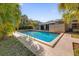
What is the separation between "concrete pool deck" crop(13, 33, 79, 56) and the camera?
2701 mm

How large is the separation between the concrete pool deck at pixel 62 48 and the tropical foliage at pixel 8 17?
0.44 metres

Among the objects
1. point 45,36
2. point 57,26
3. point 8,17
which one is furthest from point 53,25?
point 8,17

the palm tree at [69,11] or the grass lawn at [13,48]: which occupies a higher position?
the palm tree at [69,11]

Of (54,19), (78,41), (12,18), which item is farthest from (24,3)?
(78,41)

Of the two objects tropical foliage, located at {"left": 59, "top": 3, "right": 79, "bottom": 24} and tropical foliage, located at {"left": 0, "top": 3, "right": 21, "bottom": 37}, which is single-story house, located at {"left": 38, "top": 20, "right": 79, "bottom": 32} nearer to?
tropical foliage, located at {"left": 59, "top": 3, "right": 79, "bottom": 24}

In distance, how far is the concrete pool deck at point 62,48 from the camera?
8.86 feet

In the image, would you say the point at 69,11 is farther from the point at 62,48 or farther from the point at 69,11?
the point at 62,48

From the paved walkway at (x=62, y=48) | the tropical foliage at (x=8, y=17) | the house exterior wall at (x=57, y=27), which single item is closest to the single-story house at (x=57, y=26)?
the house exterior wall at (x=57, y=27)

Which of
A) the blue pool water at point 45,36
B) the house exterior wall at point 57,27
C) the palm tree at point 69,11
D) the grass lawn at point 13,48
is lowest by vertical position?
the grass lawn at point 13,48

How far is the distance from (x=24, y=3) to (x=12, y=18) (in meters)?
0.26

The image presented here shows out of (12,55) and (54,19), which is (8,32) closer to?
(12,55)

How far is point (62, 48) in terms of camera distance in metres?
2.71

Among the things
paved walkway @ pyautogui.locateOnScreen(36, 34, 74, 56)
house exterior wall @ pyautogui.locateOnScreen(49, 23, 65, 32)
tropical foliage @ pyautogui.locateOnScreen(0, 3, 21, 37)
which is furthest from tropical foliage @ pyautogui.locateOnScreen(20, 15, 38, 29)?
paved walkway @ pyautogui.locateOnScreen(36, 34, 74, 56)

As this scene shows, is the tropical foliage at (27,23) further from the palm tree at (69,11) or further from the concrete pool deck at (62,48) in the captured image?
the palm tree at (69,11)
